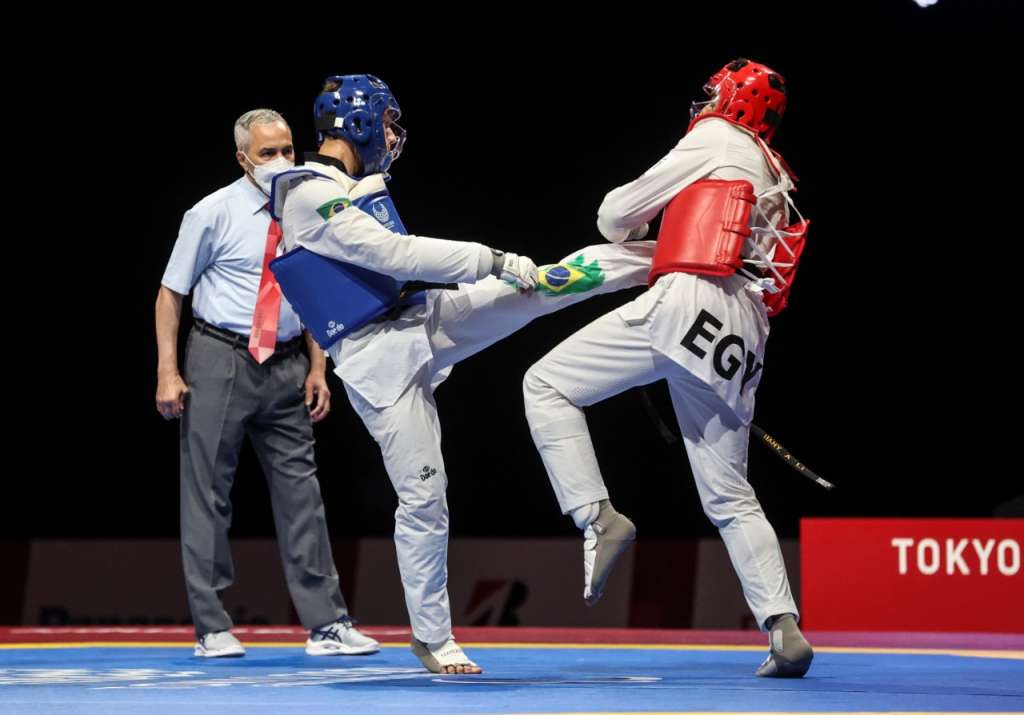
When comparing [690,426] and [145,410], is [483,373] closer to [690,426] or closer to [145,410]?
[145,410]

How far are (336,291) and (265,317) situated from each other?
35.6 inches

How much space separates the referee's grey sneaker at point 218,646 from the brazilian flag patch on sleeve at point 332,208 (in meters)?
1.48

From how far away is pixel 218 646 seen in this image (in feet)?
14.6

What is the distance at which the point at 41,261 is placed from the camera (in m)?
7.53

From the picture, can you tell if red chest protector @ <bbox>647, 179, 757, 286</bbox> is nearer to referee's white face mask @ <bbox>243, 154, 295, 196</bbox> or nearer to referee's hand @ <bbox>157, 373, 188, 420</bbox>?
referee's white face mask @ <bbox>243, 154, 295, 196</bbox>

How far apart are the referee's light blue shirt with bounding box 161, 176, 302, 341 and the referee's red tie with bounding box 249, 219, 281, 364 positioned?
0.05 metres

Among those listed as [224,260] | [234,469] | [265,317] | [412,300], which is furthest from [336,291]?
[234,469]

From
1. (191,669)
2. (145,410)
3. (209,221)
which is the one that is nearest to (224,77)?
(145,410)

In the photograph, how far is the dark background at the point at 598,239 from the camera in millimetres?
7492

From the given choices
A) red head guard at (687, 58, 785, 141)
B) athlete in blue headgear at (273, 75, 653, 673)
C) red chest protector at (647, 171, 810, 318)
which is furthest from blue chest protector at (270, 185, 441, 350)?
red head guard at (687, 58, 785, 141)

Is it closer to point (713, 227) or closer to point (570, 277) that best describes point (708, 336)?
point (713, 227)

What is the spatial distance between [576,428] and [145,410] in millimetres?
4386

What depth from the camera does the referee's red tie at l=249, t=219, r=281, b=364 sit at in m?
4.62

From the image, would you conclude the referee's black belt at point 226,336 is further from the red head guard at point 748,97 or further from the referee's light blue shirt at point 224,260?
the red head guard at point 748,97
